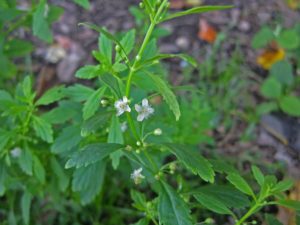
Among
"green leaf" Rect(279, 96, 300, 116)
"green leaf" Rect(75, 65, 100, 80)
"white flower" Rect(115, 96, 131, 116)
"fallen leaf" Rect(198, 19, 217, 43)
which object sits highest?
"green leaf" Rect(75, 65, 100, 80)

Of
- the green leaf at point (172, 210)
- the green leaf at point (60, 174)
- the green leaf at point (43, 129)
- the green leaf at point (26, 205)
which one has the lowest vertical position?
the green leaf at point (26, 205)

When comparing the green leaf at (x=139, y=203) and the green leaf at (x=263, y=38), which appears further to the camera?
the green leaf at (x=263, y=38)

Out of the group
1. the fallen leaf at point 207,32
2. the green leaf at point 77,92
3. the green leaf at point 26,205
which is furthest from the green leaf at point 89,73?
the fallen leaf at point 207,32

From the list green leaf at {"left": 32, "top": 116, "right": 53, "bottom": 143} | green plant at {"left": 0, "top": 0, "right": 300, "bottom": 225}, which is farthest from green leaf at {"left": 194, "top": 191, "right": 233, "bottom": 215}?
green leaf at {"left": 32, "top": 116, "right": 53, "bottom": 143}

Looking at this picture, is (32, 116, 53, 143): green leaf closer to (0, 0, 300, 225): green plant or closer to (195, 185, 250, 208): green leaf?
(0, 0, 300, 225): green plant

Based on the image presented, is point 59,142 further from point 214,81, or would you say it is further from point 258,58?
point 258,58

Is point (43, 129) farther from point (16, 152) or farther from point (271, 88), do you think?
→ point (271, 88)

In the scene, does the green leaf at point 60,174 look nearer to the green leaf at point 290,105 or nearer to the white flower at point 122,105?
the white flower at point 122,105
